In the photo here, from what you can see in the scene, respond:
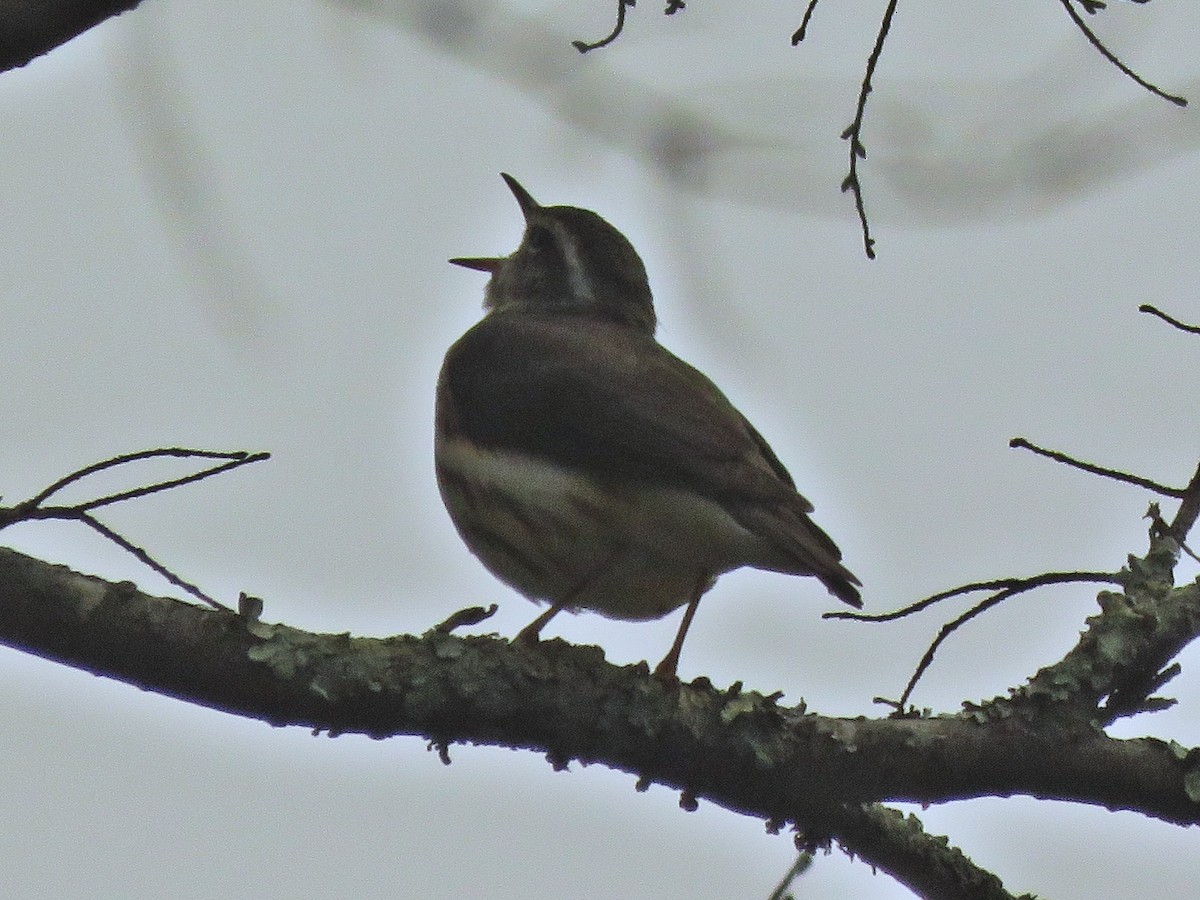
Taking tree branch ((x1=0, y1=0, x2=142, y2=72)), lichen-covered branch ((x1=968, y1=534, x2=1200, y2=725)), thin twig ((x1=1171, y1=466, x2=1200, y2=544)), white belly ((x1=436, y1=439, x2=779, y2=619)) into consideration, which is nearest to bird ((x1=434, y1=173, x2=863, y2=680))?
white belly ((x1=436, y1=439, x2=779, y2=619))

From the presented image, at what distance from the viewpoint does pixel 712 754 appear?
380cm

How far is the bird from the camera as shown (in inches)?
190

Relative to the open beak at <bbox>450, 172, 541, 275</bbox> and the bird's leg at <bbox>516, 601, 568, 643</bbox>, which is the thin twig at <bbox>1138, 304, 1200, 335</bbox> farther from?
the open beak at <bbox>450, 172, 541, 275</bbox>

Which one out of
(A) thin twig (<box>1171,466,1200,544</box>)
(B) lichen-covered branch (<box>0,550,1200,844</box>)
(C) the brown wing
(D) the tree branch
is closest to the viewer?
(D) the tree branch

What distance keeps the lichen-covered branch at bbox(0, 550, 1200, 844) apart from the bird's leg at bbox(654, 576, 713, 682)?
2.7 inches

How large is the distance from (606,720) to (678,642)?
1259 mm

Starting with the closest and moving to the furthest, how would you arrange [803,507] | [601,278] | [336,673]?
[336,673] → [803,507] → [601,278]

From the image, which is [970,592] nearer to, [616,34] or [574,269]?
[616,34]

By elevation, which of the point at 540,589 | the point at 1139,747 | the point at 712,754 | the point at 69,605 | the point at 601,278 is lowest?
the point at 69,605

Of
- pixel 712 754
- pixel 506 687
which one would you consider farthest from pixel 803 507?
pixel 506 687

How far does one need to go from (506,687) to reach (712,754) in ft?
1.80

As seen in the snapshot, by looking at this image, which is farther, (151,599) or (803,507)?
(803,507)

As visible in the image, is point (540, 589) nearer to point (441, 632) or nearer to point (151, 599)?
point (441, 632)

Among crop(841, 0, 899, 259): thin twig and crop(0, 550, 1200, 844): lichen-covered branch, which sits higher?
crop(841, 0, 899, 259): thin twig
